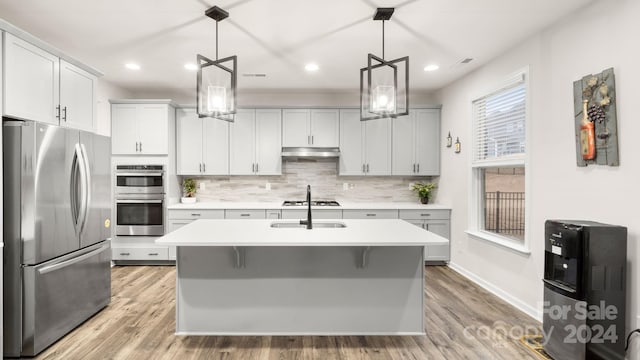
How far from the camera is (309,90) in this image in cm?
521

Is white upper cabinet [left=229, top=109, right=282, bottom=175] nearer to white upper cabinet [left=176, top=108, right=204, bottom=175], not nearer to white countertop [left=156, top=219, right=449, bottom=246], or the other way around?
white upper cabinet [left=176, top=108, right=204, bottom=175]

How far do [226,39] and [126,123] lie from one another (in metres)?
2.39

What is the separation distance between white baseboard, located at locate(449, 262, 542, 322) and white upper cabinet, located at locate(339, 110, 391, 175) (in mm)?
1762

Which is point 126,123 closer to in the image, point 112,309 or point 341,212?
point 112,309

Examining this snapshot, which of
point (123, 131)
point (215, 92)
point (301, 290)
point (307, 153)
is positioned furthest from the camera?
point (307, 153)

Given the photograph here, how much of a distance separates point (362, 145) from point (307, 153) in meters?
0.85

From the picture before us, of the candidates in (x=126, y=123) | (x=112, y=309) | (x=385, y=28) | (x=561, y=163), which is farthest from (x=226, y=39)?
(x=561, y=163)

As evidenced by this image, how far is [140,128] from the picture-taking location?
4758 mm

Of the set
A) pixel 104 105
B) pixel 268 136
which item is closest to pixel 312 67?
pixel 268 136

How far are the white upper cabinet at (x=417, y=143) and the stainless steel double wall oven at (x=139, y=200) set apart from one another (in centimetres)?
339

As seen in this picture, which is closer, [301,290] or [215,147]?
[301,290]

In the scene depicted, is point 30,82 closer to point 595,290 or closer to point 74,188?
point 74,188

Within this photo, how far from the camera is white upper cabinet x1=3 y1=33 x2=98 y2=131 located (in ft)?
7.50

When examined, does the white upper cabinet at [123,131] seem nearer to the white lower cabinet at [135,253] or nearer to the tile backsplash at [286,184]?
the tile backsplash at [286,184]
